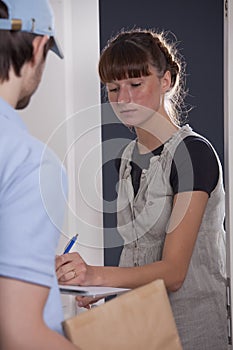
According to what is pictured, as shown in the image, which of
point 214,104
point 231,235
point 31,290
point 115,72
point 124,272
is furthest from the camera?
point 214,104

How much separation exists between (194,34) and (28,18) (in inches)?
85.1

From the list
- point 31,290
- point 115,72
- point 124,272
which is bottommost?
point 124,272

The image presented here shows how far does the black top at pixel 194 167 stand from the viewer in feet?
5.36

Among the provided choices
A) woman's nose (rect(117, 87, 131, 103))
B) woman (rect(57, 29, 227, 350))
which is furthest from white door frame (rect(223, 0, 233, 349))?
woman's nose (rect(117, 87, 131, 103))

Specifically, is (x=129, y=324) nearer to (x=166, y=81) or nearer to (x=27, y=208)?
(x=27, y=208)

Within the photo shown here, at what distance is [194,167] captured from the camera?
163 centimetres

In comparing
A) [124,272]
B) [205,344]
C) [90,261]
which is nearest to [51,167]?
[124,272]

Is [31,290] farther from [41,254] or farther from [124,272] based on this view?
[124,272]

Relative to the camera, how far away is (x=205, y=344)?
1.76 meters

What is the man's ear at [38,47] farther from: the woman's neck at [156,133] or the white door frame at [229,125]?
the white door frame at [229,125]

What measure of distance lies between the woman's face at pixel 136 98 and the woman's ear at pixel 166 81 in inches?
0.9

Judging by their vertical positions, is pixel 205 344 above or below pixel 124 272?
below

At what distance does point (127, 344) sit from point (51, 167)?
0.93 feet

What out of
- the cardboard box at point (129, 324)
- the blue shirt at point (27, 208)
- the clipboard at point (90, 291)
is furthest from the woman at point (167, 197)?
the blue shirt at point (27, 208)
